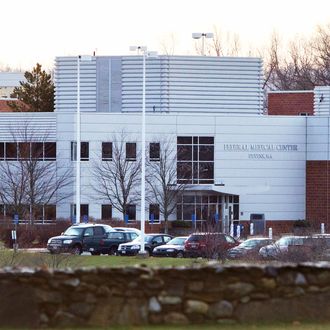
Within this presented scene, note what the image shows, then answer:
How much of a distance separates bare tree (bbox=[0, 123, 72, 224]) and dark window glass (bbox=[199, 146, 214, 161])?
336 inches

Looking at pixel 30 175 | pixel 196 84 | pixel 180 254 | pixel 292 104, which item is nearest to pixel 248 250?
pixel 180 254

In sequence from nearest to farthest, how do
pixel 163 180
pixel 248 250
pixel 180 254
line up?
pixel 248 250
pixel 180 254
pixel 163 180

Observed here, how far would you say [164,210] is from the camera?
60.8 metres

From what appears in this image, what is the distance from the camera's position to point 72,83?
67.2 m

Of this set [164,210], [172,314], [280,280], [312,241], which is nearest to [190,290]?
[172,314]

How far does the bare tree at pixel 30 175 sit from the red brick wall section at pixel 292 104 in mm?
16130

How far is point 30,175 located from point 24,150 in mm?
A: 3549

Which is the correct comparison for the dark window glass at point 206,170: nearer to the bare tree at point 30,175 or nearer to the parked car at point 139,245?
the bare tree at point 30,175

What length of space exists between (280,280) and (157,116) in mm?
52345

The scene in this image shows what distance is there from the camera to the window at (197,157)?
6369cm

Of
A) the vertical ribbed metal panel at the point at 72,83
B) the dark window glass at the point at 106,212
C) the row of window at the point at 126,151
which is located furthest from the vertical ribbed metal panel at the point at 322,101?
the dark window glass at the point at 106,212

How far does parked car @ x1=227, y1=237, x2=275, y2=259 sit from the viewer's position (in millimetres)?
32628

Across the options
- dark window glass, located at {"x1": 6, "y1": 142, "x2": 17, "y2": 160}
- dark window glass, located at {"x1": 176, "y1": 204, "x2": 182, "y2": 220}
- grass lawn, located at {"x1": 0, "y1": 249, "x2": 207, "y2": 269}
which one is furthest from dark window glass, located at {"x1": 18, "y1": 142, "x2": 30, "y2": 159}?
grass lawn, located at {"x1": 0, "y1": 249, "x2": 207, "y2": 269}

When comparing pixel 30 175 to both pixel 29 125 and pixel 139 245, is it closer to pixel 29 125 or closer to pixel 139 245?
pixel 29 125
